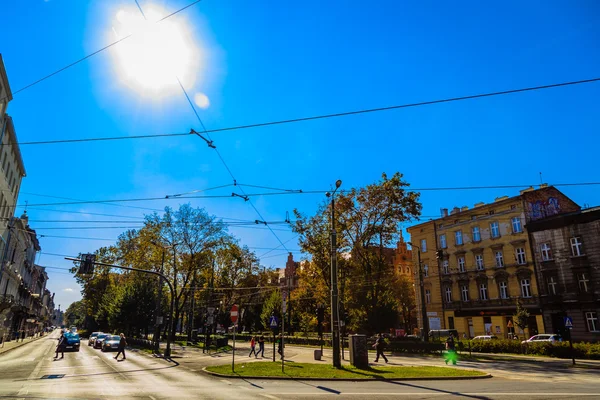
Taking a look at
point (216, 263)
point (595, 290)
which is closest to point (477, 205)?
point (595, 290)

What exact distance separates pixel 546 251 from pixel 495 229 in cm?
Result: 618

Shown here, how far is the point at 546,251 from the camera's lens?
129 ft

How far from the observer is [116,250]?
188 feet

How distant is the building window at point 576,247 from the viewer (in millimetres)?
36603

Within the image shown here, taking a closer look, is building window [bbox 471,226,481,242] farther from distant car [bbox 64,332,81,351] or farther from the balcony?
distant car [bbox 64,332,81,351]

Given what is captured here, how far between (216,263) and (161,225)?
1275 cm

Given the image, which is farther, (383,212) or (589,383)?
(383,212)

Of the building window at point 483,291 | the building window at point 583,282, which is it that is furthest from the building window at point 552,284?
the building window at point 483,291

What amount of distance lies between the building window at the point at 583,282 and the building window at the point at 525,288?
4.76 metres

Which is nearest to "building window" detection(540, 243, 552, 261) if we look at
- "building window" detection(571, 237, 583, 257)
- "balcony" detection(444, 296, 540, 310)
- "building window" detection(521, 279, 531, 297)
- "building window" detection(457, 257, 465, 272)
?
"building window" detection(571, 237, 583, 257)

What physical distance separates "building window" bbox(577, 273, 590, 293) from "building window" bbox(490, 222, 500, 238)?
923cm

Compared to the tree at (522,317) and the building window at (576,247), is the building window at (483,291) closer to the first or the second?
the tree at (522,317)

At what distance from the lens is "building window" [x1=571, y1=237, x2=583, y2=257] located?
1441 inches

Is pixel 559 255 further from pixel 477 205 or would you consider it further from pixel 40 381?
pixel 40 381
